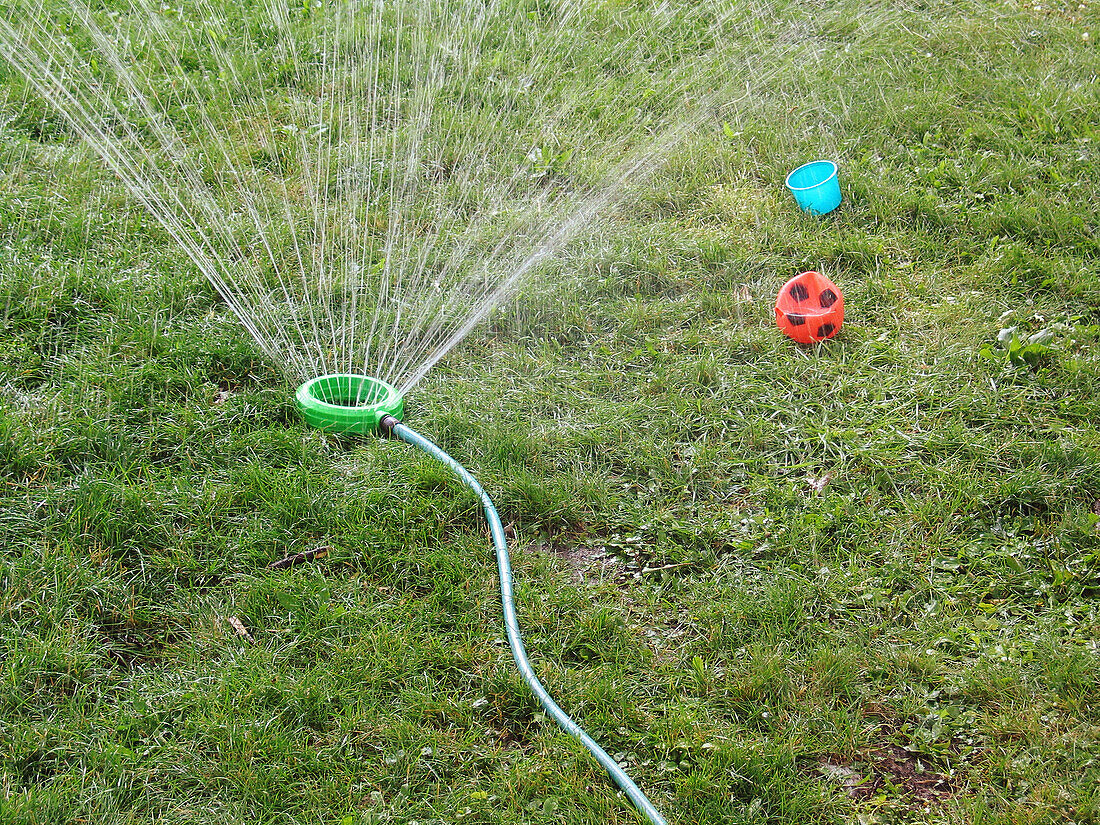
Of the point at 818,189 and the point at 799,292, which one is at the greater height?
the point at 818,189

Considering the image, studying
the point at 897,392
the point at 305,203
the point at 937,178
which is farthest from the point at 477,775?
the point at 937,178

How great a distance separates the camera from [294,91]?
17.5 feet

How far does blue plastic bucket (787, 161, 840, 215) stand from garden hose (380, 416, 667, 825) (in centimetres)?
214

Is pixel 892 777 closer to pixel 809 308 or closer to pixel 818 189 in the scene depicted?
pixel 809 308

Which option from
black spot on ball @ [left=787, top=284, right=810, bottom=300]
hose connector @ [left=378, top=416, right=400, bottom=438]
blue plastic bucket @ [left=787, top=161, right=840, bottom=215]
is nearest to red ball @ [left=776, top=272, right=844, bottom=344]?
black spot on ball @ [left=787, top=284, right=810, bottom=300]

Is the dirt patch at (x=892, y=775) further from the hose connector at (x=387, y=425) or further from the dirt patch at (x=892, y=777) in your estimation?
the hose connector at (x=387, y=425)

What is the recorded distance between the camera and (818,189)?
418 centimetres

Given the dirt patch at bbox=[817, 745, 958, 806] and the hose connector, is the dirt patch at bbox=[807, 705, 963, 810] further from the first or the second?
the hose connector

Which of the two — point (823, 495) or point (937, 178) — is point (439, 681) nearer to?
point (823, 495)

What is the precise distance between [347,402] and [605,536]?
41.5 inches

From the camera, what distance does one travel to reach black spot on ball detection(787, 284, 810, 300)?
363cm

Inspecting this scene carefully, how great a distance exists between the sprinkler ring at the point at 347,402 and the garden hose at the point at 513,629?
2.1 inches

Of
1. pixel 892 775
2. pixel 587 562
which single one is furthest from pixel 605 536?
pixel 892 775

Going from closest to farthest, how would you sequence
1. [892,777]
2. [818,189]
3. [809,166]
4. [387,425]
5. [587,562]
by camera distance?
1. [892,777]
2. [587,562]
3. [387,425]
4. [818,189]
5. [809,166]
